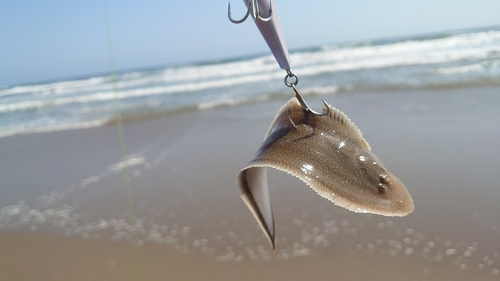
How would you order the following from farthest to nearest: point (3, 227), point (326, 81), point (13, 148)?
point (326, 81), point (13, 148), point (3, 227)

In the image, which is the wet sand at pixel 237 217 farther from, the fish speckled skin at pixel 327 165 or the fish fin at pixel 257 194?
the fish speckled skin at pixel 327 165

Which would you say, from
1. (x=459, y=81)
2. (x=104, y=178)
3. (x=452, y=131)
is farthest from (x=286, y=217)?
(x=459, y=81)

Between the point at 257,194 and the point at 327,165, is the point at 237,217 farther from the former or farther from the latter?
the point at 327,165

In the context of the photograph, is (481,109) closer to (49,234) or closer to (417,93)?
(417,93)

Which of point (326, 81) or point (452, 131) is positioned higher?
point (452, 131)

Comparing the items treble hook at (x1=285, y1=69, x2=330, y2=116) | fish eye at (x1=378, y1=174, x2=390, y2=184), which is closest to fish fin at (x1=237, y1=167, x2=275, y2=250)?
treble hook at (x1=285, y1=69, x2=330, y2=116)

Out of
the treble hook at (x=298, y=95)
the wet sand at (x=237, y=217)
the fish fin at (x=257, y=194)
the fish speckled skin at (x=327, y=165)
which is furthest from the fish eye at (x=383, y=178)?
the wet sand at (x=237, y=217)

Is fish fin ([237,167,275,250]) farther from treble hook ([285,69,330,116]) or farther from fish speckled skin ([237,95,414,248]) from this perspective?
treble hook ([285,69,330,116])
